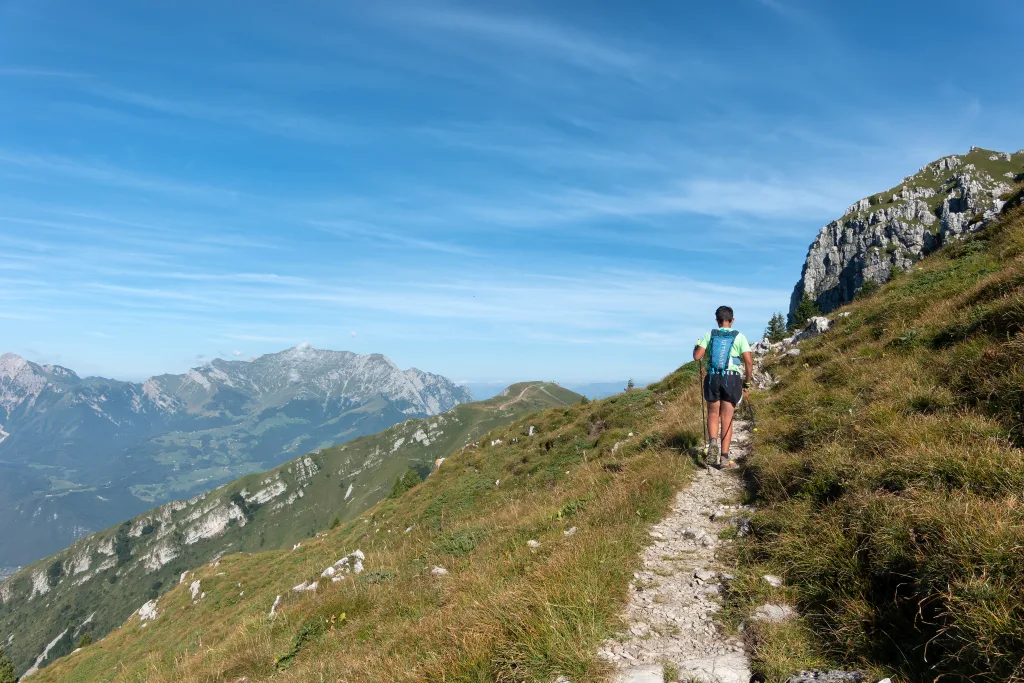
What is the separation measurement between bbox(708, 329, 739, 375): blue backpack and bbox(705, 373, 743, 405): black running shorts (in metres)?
0.16

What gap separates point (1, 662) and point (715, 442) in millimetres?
107712

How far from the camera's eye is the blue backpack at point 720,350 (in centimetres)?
1103

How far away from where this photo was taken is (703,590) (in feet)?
20.6

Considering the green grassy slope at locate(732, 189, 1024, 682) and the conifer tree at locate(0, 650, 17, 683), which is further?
the conifer tree at locate(0, 650, 17, 683)

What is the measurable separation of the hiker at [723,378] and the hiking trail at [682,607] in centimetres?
181

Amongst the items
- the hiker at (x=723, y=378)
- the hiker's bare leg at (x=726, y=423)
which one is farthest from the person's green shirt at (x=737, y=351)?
the hiker's bare leg at (x=726, y=423)

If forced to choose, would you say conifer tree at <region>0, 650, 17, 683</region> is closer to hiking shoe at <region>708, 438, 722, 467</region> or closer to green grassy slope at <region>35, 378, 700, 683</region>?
green grassy slope at <region>35, 378, 700, 683</region>

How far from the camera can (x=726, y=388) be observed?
35.6ft

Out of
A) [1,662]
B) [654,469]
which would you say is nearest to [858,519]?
[654,469]

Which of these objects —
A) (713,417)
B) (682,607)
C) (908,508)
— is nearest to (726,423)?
(713,417)

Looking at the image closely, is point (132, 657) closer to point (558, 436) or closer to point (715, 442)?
point (558, 436)

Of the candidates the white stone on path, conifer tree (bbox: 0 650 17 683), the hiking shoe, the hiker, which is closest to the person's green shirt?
the hiker

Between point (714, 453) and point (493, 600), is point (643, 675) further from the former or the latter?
point (714, 453)

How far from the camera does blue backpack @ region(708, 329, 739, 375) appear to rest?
11.0m
